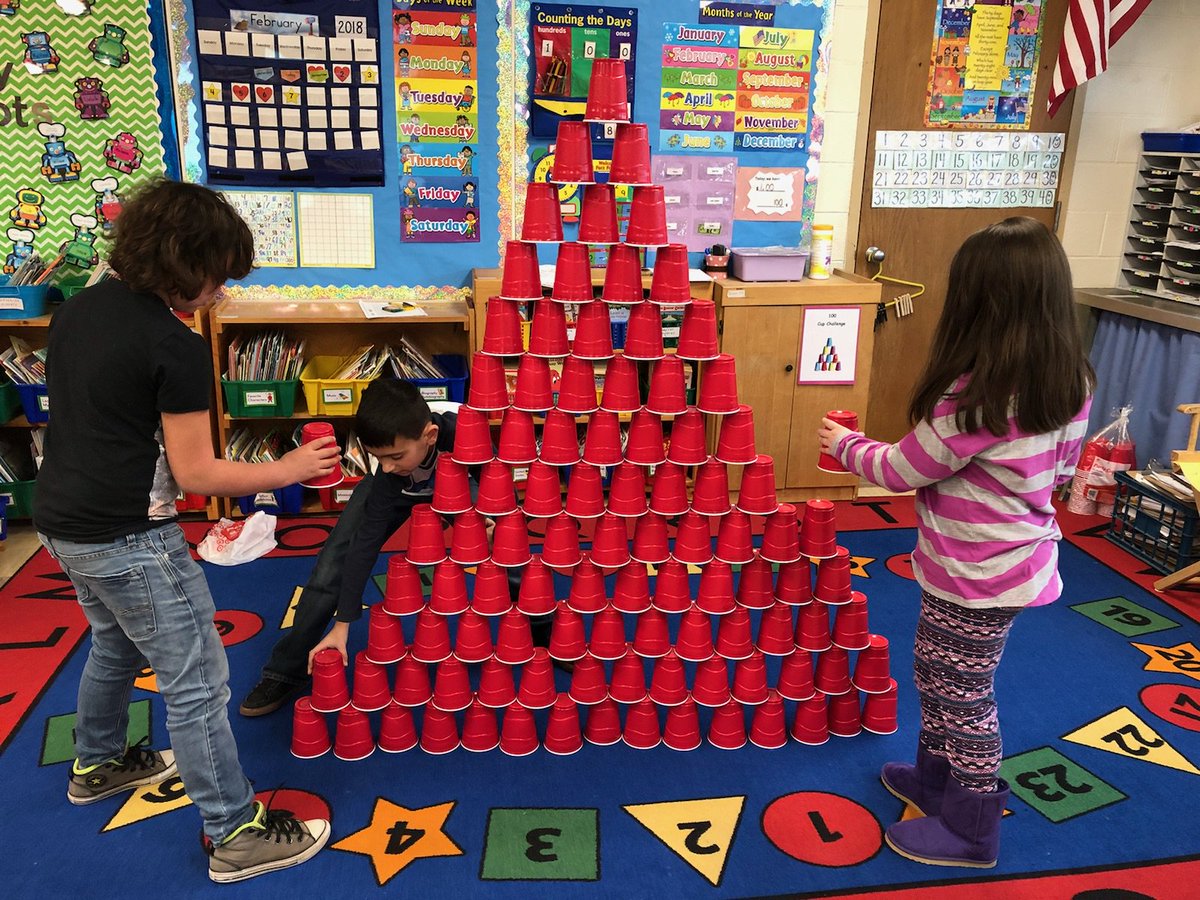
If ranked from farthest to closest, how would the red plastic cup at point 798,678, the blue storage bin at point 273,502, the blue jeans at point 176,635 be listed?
the blue storage bin at point 273,502, the red plastic cup at point 798,678, the blue jeans at point 176,635

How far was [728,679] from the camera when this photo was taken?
2.67 metres

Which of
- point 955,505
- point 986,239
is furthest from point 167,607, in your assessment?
point 986,239

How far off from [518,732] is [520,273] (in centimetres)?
119

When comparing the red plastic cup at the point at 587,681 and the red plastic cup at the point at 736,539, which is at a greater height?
the red plastic cup at the point at 736,539

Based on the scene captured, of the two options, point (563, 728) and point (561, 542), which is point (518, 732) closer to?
point (563, 728)

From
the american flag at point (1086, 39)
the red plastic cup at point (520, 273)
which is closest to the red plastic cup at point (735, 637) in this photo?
the red plastic cup at point (520, 273)

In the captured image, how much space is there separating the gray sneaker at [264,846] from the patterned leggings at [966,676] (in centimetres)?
142

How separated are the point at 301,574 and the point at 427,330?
4.29ft

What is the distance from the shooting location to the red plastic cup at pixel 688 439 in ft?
8.20

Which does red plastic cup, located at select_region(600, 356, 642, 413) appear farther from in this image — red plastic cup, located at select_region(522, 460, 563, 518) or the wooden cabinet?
the wooden cabinet

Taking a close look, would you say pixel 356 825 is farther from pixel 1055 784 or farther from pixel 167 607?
pixel 1055 784

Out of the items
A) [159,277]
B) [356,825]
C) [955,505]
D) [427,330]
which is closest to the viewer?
[159,277]

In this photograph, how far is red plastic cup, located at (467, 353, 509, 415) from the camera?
2471 mm

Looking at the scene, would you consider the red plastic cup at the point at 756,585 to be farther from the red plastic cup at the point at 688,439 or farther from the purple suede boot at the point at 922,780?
the purple suede boot at the point at 922,780
